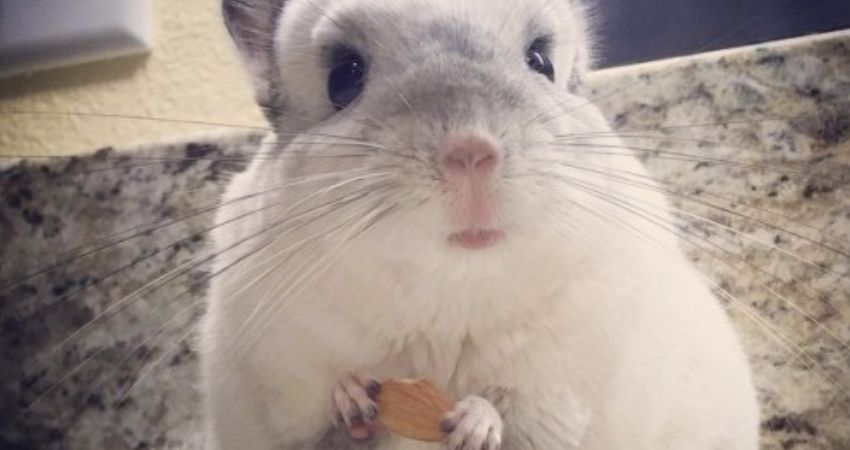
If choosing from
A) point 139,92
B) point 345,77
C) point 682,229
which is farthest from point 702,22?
point 139,92

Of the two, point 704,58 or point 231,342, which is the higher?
point 704,58

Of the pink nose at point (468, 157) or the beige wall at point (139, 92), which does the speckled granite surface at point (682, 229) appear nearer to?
the beige wall at point (139, 92)

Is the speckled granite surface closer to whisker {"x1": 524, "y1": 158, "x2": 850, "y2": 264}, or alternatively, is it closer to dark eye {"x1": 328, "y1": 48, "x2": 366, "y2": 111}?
whisker {"x1": 524, "y1": 158, "x2": 850, "y2": 264}

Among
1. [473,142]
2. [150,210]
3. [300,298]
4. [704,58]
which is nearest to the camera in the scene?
[473,142]

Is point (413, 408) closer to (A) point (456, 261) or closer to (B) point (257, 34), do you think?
(A) point (456, 261)

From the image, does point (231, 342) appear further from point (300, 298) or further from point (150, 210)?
point (150, 210)

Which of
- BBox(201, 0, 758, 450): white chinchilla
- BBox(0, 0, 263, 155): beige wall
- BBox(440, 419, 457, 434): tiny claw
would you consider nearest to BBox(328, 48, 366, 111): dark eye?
BBox(201, 0, 758, 450): white chinchilla

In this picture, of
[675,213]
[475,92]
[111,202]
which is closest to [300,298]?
[475,92]
